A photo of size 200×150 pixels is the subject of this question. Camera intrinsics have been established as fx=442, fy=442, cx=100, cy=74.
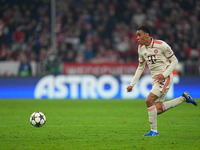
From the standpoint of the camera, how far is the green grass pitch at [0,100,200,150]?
25.1ft

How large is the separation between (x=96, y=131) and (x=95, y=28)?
14.4m

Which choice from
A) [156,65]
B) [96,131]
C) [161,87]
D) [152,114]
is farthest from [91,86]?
[152,114]

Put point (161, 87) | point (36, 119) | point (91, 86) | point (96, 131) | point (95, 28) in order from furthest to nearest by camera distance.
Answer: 1. point (95, 28)
2. point (91, 86)
3. point (96, 131)
4. point (36, 119)
5. point (161, 87)

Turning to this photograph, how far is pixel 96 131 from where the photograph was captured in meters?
9.72

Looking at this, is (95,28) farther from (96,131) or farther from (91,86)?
(96,131)

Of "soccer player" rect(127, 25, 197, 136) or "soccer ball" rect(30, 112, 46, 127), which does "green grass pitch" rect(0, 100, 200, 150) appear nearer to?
"soccer ball" rect(30, 112, 46, 127)

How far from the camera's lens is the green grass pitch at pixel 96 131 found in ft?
25.1

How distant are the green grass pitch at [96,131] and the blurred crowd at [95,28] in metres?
7.14

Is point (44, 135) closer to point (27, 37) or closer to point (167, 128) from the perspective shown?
point (167, 128)

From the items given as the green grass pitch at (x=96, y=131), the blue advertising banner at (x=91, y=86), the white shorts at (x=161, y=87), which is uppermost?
the blue advertising banner at (x=91, y=86)

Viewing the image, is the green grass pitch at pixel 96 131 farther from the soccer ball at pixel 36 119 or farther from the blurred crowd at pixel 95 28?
the blurred crowd at pixel 95 28

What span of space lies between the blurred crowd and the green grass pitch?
281 inches

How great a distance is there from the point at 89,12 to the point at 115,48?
315cm

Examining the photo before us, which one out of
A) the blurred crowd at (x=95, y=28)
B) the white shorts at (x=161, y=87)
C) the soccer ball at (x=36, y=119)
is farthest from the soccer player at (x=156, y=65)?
the blurred crowd at (x=95, y=28)
